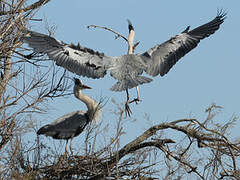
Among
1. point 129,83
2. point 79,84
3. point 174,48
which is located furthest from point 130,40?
point 129,83

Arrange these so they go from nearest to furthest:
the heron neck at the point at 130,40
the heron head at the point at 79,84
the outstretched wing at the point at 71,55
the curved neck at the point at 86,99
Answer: the outstretched wing at the point at 71,55, the curved neck at the point at 86,99, the heron head at the point at 79,84, the heron neck at the point at 130,40

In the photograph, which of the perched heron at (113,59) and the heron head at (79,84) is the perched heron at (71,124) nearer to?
the heron head at (79,84)

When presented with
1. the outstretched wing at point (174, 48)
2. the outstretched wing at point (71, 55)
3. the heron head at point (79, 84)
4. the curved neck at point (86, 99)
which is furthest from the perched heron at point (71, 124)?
the outstretched wing at point (174, 48)

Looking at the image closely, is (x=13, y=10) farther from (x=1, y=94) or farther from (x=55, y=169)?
(x=55, y=169)

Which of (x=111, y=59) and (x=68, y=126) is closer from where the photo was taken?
Result: (x=68, y=126)

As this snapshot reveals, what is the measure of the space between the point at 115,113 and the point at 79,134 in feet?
10.2

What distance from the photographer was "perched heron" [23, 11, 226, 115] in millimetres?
8297

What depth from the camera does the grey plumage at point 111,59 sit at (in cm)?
Answer: 830

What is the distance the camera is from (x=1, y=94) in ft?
24.3

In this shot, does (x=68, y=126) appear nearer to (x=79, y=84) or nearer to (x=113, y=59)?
(x=79, y=84)

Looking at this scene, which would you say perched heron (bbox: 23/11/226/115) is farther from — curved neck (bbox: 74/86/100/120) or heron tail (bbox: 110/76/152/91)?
curved neck (bbox: 74/86/100/120)

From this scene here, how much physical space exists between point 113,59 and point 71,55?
742mm

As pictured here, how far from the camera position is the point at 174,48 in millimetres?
9078

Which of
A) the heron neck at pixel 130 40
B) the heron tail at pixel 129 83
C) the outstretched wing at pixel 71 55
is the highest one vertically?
the heron neck at pixel 130 40
